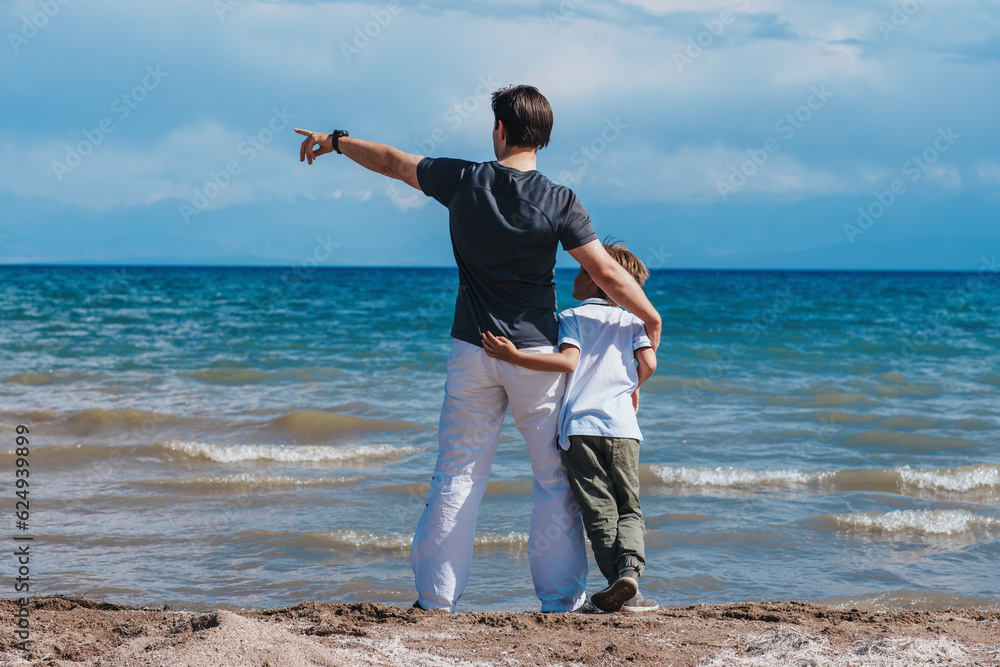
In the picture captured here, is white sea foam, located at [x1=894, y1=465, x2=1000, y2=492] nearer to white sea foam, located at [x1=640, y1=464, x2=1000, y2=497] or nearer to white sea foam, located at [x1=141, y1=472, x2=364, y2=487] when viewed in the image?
white sea foam, located at [x1=640, y1=464, x2=1000, y2=497]

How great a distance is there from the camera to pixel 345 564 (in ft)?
13.1

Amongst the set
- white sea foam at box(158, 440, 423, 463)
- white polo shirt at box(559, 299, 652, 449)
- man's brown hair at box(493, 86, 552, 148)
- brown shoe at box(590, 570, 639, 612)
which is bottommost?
white sea foam at box(158, 440, 423, 463)

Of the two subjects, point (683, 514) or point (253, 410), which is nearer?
point (683, 514)

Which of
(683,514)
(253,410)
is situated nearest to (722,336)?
(253,410)

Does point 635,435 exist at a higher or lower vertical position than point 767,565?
higher

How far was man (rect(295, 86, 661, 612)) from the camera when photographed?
2654 mm

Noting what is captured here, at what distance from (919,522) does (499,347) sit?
3314mm

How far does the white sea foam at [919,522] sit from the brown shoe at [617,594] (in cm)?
235

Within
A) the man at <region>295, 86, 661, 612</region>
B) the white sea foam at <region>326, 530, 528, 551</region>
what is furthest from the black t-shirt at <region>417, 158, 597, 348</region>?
the white sea foam at <region>326, 530, 528, 551</region>

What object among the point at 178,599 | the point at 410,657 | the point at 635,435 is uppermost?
the point at 635,435

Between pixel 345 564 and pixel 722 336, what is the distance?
12.4m

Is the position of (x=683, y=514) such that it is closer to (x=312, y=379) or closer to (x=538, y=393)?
(x=538, y=393)

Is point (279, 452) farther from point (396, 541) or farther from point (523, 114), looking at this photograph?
point (523, 114)

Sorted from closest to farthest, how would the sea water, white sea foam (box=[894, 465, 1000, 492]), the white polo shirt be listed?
1. the white polo shirt
2. the sea water
3. white sea foam (box=[894, 465, 1000, 492])
